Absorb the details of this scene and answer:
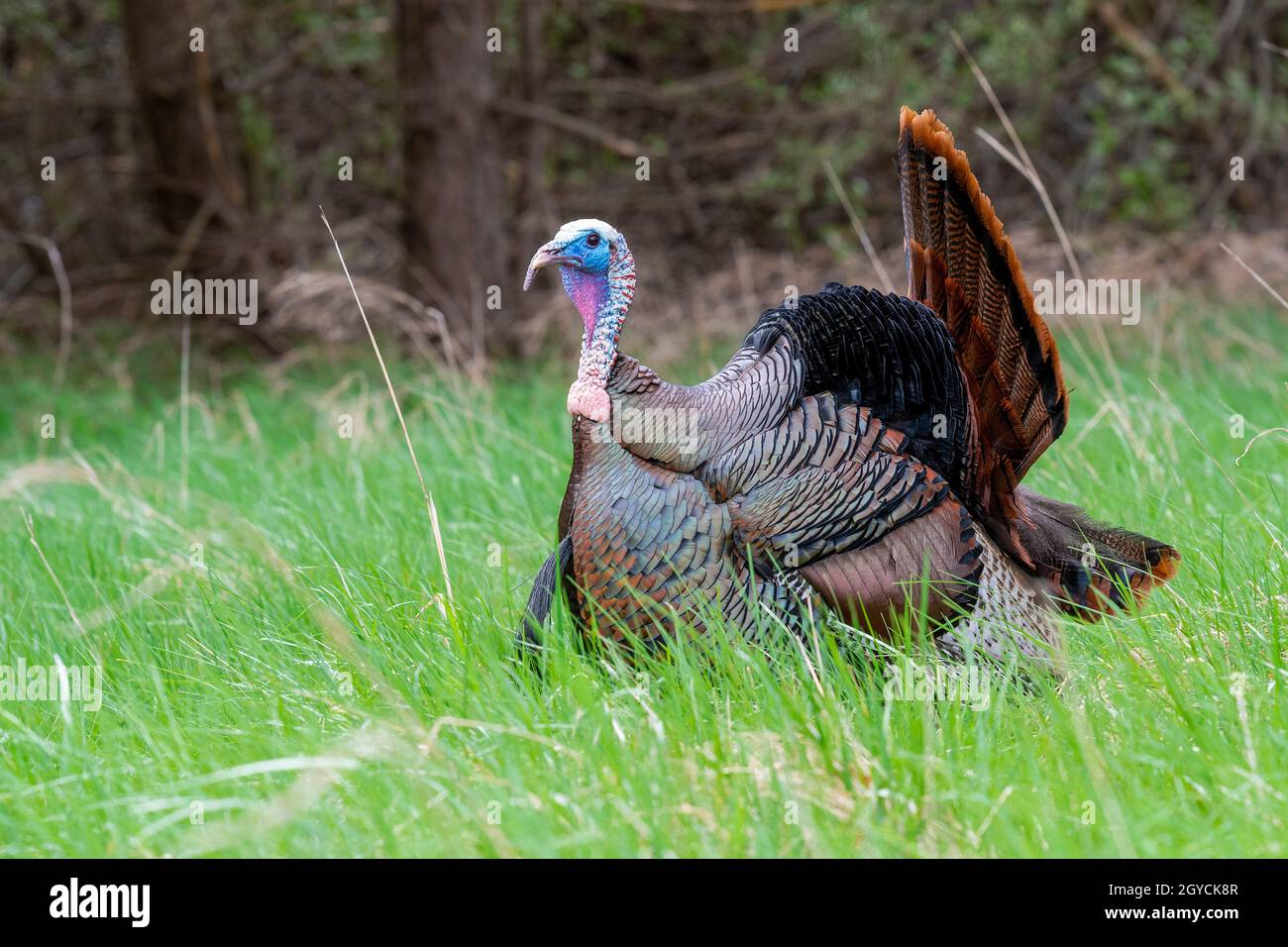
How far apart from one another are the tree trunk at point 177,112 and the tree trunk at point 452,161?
1284 millimetres

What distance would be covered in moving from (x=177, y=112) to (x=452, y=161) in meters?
1.88

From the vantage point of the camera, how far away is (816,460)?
2936 millimetres

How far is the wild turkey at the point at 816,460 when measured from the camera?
9.39 feet

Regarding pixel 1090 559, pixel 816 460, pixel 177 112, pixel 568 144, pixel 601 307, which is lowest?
pixel 1090 559

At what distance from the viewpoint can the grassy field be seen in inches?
86.7

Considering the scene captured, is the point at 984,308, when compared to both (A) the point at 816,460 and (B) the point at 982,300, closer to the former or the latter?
(B) the point at 982,300

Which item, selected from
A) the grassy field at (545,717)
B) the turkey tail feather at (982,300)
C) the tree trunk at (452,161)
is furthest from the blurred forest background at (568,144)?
the turkey tail feather at (982,300)

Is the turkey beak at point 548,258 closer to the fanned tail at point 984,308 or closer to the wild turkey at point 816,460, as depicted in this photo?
the wild turkey at point 816,460

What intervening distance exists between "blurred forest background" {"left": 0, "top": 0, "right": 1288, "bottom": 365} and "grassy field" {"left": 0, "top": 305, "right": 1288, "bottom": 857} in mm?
3812

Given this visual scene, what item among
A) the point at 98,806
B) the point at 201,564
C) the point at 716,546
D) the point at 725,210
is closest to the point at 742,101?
the point at 725,210

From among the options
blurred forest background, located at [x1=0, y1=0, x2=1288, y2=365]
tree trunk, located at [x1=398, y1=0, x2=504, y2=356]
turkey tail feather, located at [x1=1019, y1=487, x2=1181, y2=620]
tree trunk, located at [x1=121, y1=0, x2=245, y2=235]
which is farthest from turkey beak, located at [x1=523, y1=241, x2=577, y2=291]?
tree trunk, located at [x1=121, y1=0, x2=245, y2=235]

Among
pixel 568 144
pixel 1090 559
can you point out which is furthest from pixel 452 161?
pixel 1090 559

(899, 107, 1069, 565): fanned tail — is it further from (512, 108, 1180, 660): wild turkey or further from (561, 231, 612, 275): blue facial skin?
(561, 231, 612, 275): blue facial skin

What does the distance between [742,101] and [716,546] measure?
8.30m
